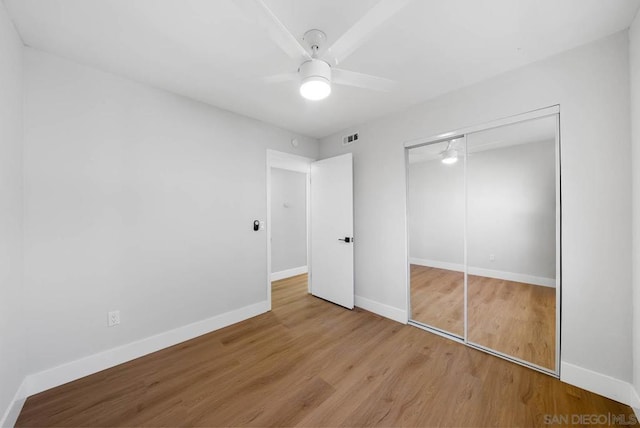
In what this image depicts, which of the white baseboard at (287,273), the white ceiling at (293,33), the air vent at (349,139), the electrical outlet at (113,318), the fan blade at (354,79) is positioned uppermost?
the white ceiling at (293,33)

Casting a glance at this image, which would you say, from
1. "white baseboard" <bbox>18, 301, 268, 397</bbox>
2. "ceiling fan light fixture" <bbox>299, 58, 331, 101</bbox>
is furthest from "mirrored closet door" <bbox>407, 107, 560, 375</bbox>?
"white baseboard" <bbox>18, 301, 268, 397</bbox>

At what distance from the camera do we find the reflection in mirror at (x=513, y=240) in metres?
2.08

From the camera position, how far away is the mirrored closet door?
2049mm

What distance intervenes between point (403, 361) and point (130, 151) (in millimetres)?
3185

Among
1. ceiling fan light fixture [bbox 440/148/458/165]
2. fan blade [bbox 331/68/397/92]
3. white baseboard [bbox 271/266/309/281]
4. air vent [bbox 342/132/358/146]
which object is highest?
air vent [bbox 342/132/358/146]

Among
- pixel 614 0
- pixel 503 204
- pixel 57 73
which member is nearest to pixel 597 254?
pixel 503 204

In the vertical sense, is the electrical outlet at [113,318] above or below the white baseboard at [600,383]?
above

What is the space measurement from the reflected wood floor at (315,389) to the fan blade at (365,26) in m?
2.26

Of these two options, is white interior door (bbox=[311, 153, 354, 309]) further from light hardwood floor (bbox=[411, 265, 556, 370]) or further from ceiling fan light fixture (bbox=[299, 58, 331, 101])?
ceiling fan light fixture (bbox=[299, 58, 331, 101])

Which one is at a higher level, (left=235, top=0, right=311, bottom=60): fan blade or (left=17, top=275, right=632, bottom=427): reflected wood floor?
(left=235, top=0, right=311, bottom=60): fan blade

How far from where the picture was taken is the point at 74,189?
1931 mm

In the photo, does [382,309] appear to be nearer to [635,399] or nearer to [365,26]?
[635,399]

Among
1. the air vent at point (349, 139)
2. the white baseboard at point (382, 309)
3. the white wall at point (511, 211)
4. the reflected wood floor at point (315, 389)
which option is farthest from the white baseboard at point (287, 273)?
the white wall at point (511, 211)

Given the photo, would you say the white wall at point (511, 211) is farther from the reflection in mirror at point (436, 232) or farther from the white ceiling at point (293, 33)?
the white ceiling at point (293, 33)
